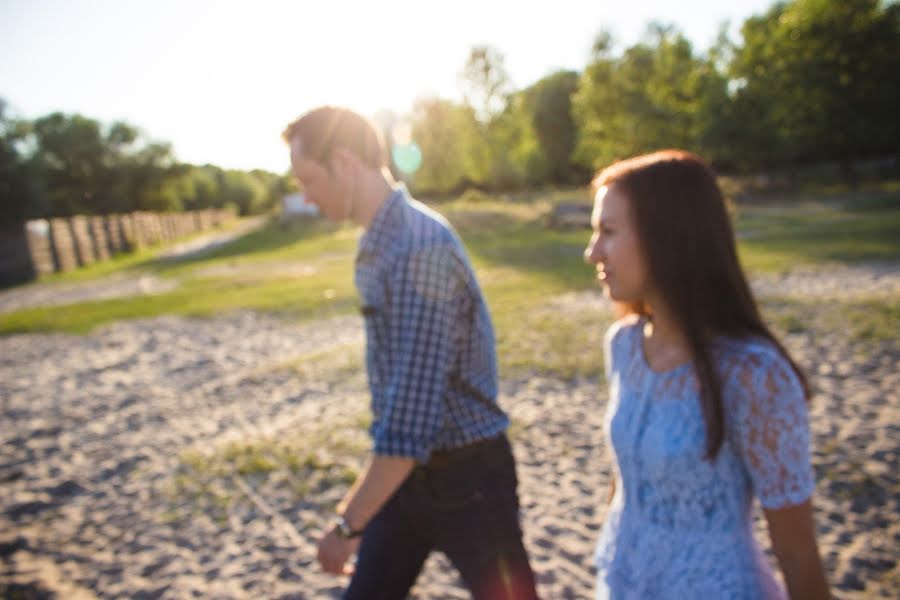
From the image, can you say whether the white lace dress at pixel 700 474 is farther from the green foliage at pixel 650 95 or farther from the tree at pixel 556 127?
the tree at pixel 556 127

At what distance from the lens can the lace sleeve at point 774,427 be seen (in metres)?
1.61

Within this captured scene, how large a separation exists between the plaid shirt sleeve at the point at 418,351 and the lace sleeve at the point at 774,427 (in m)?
0.86

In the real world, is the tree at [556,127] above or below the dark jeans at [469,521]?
above

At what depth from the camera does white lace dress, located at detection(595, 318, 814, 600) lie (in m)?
1.63

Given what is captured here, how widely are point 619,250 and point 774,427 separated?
2.17 ft

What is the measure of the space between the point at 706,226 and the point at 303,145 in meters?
1.35

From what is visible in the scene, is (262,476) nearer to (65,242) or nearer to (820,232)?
(820,232)

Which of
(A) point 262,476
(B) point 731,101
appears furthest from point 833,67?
(A) point 262,476

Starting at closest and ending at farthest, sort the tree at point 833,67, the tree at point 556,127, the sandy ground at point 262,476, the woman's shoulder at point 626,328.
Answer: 1. the woman's shoulder at point 626,328
2. the sandy ground at point 262,476
3. the tree at point 833,67
4. the tree at point 556,127

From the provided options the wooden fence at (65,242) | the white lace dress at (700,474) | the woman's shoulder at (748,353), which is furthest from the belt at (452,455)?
the wooden fence at (65,242)

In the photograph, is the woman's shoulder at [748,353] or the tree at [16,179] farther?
the tree at [16,179]

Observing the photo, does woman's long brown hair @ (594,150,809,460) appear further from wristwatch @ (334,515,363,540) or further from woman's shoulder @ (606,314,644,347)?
wristwatch @ (334,515,363,540)

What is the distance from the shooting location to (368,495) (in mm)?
1831

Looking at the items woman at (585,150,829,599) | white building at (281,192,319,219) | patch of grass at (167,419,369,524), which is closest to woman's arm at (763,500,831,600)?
woman at (585,150,829,599)
